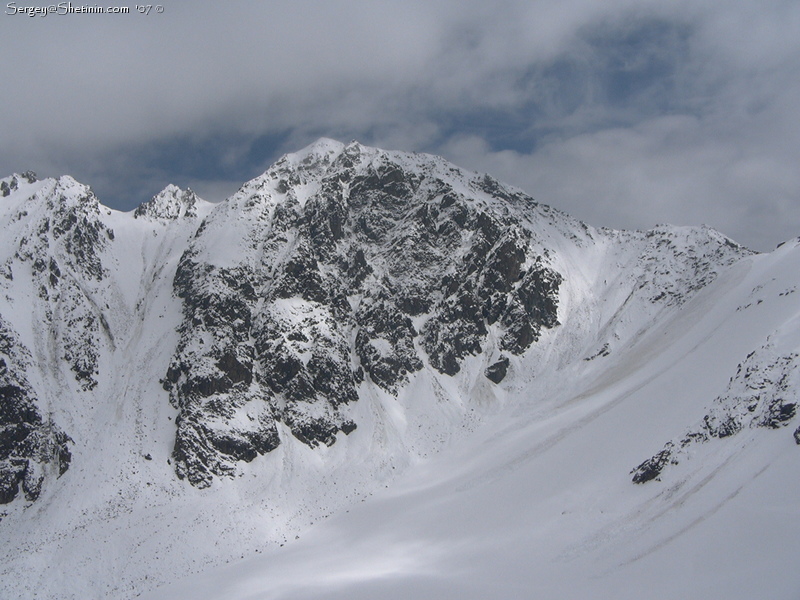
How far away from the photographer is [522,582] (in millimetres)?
44000

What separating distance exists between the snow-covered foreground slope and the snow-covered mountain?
1.01 feet

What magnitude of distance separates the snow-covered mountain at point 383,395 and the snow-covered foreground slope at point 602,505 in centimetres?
31

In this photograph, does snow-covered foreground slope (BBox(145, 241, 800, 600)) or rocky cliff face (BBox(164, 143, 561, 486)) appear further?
rocky cliff face (BBox(164, 143, 561, 486))

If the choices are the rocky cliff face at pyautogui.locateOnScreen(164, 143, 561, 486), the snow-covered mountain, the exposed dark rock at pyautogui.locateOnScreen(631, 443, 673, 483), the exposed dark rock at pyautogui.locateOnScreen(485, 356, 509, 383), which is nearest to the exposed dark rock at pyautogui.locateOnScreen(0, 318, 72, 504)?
the snow-covered mountain

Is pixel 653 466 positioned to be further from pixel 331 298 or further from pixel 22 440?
pixel 22 440

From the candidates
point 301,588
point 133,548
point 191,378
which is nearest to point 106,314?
point 191,378

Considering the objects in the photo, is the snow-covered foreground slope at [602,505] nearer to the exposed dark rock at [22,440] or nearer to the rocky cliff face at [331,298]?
the rocky cliff face at [331,298]

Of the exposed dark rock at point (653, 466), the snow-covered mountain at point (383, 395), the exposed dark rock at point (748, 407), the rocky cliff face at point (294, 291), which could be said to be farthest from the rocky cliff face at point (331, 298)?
the exposed dark rock at point (748, 407)

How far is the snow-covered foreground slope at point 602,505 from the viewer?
126ft

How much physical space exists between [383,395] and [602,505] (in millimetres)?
52905

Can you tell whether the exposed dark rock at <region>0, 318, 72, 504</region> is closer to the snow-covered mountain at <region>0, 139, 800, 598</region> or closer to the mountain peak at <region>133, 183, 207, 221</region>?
the snow-covered mountain at <region>0, 139, 800, 598</region>

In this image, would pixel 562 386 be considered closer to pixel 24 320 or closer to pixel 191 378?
pixel 191 378

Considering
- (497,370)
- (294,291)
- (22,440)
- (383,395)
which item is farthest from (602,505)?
(22,440)

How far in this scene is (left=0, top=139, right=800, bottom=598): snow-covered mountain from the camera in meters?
48.2
